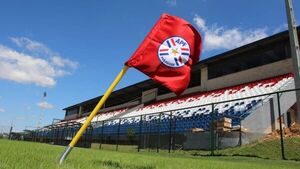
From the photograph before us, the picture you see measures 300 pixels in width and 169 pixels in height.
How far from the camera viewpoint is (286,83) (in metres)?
19.5

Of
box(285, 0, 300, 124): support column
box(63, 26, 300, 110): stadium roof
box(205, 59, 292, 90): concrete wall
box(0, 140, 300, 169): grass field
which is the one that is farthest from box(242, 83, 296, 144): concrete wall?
box(0, 140, 300, 169): grass field

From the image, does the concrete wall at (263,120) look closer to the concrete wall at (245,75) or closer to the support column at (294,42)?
the support column at (294,42)

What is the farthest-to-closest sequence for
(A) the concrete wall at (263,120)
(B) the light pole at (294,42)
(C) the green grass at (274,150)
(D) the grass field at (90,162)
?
(A) the concrete wall at (263,120) < (B) the light pole at (294,42) < (C) the green grass at (274,150) < (D) the grass field at (90,162)

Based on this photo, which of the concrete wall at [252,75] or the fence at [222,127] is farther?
the concrete wall at [252,75]

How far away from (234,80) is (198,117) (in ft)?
27.1

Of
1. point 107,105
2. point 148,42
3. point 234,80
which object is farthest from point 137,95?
point 148,42

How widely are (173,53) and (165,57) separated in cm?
14

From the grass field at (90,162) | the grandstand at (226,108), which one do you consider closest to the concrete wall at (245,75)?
the grandstand at (226,108)

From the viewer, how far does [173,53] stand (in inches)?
198

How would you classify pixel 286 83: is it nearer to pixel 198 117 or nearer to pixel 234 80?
pixel 198 117

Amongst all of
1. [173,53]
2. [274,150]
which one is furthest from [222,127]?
[173,53]

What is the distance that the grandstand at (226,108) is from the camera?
679 inches

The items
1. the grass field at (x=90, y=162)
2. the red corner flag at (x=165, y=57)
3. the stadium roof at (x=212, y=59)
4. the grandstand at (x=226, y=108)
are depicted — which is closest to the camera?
the grass field at (x=90, y=162)

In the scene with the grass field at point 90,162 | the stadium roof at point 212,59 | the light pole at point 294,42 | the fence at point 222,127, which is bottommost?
the grass field at point 90,162
